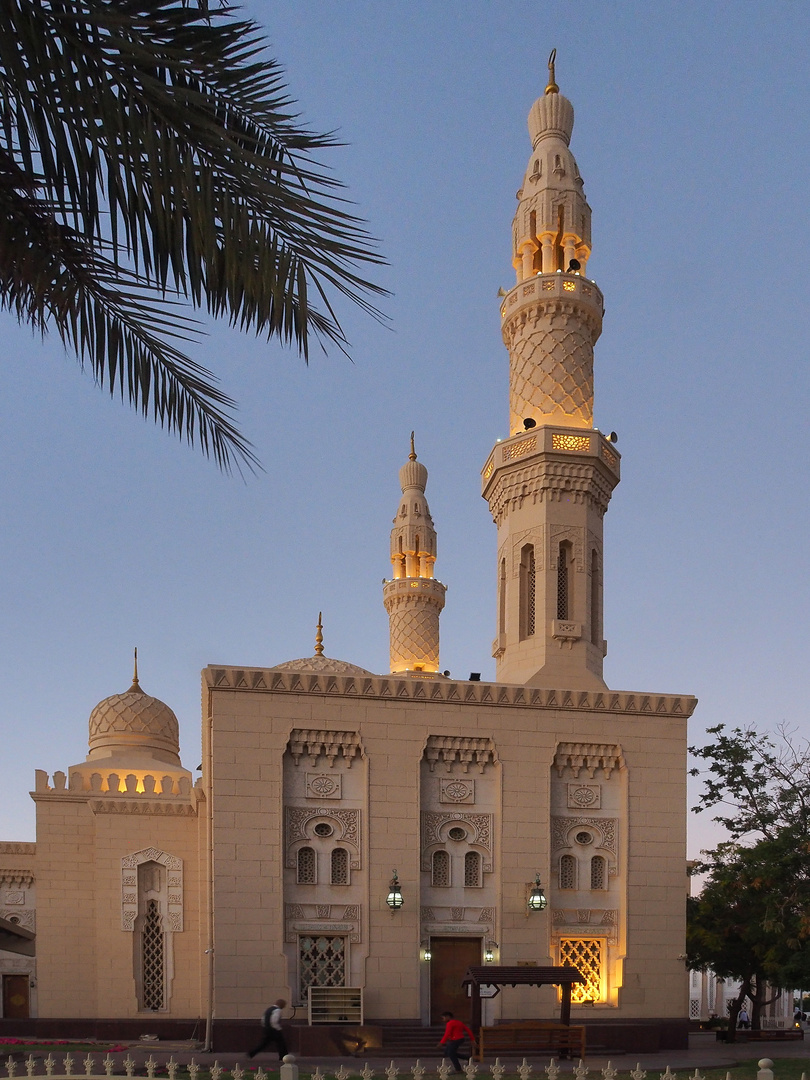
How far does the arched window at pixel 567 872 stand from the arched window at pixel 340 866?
4151 millimetres

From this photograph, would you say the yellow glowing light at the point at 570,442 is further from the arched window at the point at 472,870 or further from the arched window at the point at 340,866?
the arched window at the point at 340,866

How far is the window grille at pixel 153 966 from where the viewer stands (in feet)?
82.7

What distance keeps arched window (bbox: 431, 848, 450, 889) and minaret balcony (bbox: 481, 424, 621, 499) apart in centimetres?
839

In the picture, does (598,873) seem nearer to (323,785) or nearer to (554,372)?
(323,785)

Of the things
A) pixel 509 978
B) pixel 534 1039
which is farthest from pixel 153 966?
pixel 509 978

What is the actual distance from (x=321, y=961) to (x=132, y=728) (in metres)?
14.2

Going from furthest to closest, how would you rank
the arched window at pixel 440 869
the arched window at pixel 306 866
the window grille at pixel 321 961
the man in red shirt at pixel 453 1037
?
the arched window at pixel 440 869 < the arched window at pixel 306 866 < the window grille at pixel 321 961 < the man in red shirt at pixel 453 1037

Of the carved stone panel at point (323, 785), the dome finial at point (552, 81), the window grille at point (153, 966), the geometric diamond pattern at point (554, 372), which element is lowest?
the window grille at point (153, 966)

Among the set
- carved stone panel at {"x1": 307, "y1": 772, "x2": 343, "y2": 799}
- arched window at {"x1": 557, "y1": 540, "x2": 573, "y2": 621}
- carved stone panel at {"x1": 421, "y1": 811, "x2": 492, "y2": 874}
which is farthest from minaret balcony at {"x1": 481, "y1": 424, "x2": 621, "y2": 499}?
carved stone panel at {"x1": 307, "y1": 772, "x2": 343, "y2": 799}

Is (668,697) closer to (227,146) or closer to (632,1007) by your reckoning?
(632,1007)

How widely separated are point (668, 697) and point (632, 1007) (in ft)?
19.2

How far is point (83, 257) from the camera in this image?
536cm

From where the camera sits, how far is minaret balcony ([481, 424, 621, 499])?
25.1 metres

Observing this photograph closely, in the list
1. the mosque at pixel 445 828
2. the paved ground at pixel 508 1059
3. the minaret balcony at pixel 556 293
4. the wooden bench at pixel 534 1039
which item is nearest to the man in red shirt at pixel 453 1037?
the paved ground at pixel 508 1059
